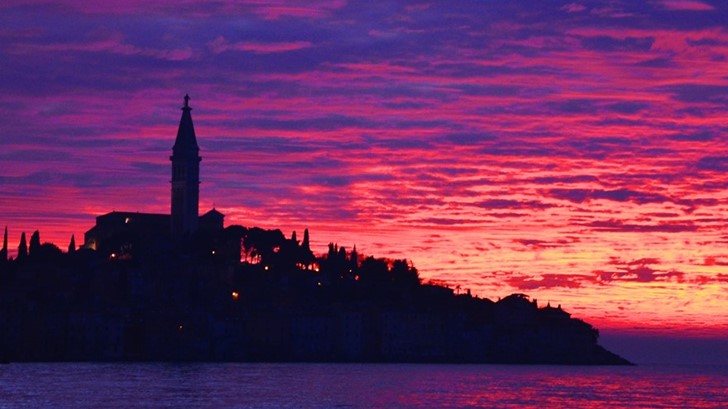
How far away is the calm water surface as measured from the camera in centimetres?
10088

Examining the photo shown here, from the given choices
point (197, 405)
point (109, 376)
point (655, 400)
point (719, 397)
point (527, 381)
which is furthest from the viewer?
point (527, 381)

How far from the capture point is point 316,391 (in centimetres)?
11981

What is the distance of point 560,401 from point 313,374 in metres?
55.2

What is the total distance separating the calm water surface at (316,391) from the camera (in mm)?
100875

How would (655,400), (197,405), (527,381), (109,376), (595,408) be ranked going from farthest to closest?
(527,381) < (109,376) < (655,400) < (595,408) < (197,405)

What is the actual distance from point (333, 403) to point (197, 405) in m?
11.0

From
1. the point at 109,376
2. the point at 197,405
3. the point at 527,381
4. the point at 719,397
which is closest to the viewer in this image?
the point at 197,405

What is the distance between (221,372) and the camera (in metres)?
162

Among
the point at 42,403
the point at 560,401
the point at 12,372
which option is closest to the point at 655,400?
the point at 560,401

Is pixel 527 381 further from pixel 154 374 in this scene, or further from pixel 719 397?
pixel 154 374

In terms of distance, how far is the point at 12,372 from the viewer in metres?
160

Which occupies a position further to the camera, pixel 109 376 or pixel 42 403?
pixel 109 376

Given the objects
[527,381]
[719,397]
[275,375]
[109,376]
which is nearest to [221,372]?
[275,375]

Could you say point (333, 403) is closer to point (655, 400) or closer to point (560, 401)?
point (560, 401)
